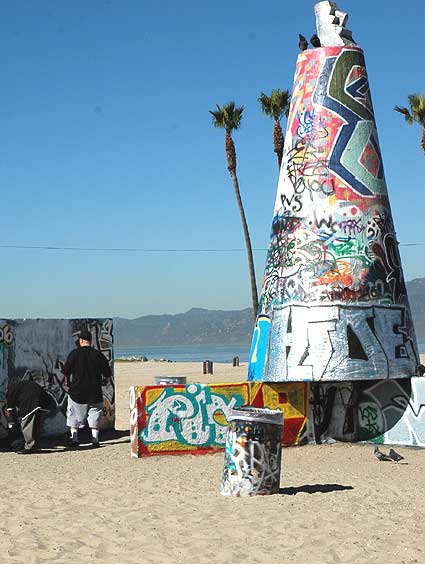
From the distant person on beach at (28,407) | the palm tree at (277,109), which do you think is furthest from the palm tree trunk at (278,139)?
the distant person on beach at (28,407)

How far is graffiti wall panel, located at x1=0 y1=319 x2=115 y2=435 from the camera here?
1245cm

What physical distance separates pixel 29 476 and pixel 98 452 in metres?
2.02

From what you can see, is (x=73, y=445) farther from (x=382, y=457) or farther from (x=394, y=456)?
(x=394, y=456)

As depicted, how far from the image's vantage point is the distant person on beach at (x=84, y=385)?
1191 centimetres

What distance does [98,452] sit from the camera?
1170 cm

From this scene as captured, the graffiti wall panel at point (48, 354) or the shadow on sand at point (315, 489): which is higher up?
the graffiti wall panel at point (48, 354)

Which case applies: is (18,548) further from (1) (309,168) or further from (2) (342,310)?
(1) (309,168)

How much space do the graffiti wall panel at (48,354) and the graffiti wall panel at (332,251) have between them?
3.04 m

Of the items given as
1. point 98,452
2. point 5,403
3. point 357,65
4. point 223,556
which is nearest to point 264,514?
point 223,556

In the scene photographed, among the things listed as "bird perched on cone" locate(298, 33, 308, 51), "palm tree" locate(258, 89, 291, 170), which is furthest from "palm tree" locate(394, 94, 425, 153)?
"bird perched on cone" locate(298, 33, 308, 51)

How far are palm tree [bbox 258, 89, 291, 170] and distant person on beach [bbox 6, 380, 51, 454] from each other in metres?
22.7

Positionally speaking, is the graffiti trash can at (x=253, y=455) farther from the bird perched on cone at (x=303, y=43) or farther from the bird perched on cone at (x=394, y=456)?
the bird perched on cone at (x=303, y=43)

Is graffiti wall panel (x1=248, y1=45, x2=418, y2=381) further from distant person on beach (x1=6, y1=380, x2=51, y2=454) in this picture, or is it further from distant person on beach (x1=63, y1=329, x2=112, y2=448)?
distant person on beach (x1=6, y1=380, x2=51, y2=454)

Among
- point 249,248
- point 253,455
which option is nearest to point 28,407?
point 253,455
